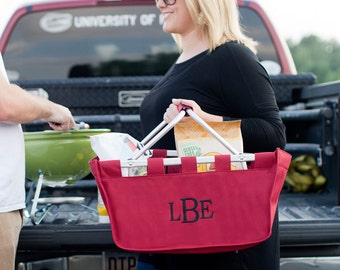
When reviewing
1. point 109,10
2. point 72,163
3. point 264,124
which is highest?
point 109,10

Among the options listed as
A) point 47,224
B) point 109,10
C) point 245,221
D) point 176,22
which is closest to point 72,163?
point 47,224

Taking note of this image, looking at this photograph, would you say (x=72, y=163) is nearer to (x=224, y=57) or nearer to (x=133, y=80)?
(x=224, y=57)

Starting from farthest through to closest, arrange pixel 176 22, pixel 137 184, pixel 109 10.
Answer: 1. pixel 109 10
2. pixel 176 22
3. pixel 137 184

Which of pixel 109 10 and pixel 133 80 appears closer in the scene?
pixel 133 80

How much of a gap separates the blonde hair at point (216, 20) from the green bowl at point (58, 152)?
751 mm

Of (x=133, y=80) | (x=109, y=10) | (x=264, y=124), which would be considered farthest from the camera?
(x=109, y=10)

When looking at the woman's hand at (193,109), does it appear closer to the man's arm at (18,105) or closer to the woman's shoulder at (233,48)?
the woman's shoulder at (233,48)

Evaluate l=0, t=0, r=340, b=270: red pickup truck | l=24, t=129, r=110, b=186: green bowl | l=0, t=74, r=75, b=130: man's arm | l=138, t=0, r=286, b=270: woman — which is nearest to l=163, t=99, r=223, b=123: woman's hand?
l=138, t=0, r=286, b=270: woman

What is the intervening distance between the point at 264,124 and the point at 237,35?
355mm

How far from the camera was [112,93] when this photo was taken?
13.4ft

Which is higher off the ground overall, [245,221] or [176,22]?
[176,22]

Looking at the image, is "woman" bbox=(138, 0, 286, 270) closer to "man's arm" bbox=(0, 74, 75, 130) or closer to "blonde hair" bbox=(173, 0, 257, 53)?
"blonde hair" bbox=(173, 0, 257, 53)

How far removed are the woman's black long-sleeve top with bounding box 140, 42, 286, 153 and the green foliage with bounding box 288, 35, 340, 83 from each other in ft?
247

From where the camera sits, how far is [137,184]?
1.98m
